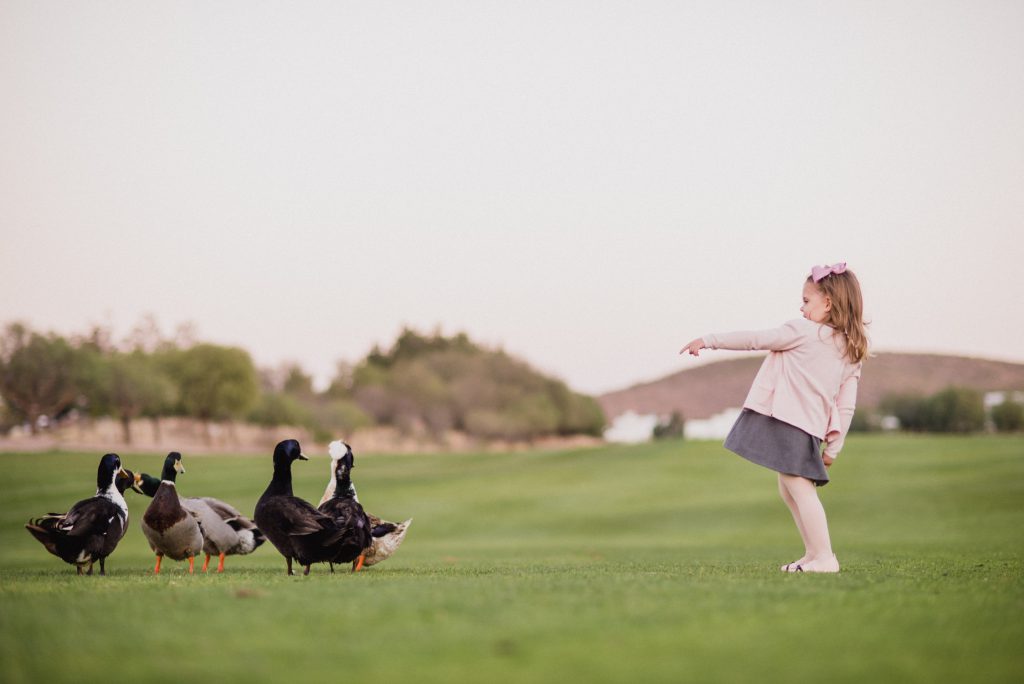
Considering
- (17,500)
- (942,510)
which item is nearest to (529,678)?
(942,510)

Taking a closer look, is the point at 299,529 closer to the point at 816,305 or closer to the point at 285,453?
the point at 285,453

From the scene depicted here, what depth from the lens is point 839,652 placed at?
143 inches

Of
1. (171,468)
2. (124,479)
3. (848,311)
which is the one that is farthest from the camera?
(124,479)

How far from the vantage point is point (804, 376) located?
24.6 ft

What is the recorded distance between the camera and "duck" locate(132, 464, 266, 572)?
9500 millimetres

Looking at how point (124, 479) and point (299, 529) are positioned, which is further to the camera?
point (124, 479)

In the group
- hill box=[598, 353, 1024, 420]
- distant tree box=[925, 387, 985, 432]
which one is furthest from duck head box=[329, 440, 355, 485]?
distant tree box=[925, 387, 985, 432]

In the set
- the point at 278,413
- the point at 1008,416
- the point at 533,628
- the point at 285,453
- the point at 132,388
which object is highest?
the point at 132,388

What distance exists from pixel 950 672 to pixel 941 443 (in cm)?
3463

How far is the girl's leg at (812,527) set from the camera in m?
7.23

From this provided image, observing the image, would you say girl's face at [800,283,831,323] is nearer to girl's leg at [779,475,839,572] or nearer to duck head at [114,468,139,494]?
girl's leg at [779,475,839,572]

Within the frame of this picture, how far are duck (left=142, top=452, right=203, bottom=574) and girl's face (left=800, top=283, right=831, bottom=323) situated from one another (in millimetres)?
5738

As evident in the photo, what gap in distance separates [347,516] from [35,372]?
5272cm

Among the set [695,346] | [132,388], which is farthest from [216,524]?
[132,388]
